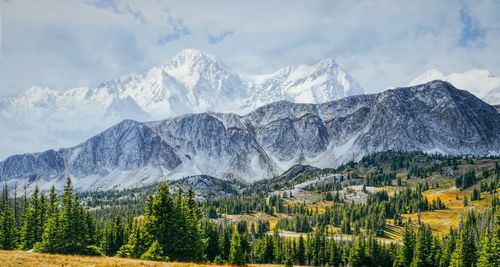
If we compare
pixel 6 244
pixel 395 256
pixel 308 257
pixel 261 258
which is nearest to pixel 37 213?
pixel 6 244

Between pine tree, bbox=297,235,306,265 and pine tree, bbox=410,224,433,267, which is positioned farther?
pine tree, bbox=297,235,306,265

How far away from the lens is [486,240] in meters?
93.6

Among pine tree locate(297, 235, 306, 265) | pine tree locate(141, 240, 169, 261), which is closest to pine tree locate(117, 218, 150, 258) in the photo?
pine tree locate(141, 240, 169, 261)

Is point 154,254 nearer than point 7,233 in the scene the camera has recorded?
Yes

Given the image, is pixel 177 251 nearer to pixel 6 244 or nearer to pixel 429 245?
pixel 6 244

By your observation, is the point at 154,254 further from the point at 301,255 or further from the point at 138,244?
the point at 301,255

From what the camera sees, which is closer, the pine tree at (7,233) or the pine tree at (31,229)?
the pine tree at (31,229)

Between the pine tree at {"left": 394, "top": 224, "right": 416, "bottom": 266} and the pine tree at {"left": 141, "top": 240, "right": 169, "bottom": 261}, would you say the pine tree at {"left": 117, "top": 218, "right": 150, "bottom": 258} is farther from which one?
the pine tree at {"left": 394, "top": 224, "right": 416, "bottom": 266}

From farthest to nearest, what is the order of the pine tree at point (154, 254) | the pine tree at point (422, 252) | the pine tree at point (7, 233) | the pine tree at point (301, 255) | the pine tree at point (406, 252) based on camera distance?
the pine tree at point (301, 255)
the pine tree at point (406, 252)
the pine tree at point (422, 252)
the pine tree at point (7, 233)
the pine tree at point (154, 254)

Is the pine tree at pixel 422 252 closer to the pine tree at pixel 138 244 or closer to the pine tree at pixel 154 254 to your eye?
the pine tree at pixel 138 244

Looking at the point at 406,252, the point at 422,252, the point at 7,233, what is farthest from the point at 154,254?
the point at 406,252

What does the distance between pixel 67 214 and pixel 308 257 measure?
312 ft

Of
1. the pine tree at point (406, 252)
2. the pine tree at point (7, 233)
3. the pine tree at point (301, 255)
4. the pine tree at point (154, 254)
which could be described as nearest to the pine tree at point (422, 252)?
the pine tree at point (406, 252)

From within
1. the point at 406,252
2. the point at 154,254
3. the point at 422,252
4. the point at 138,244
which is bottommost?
the point at 406,252
